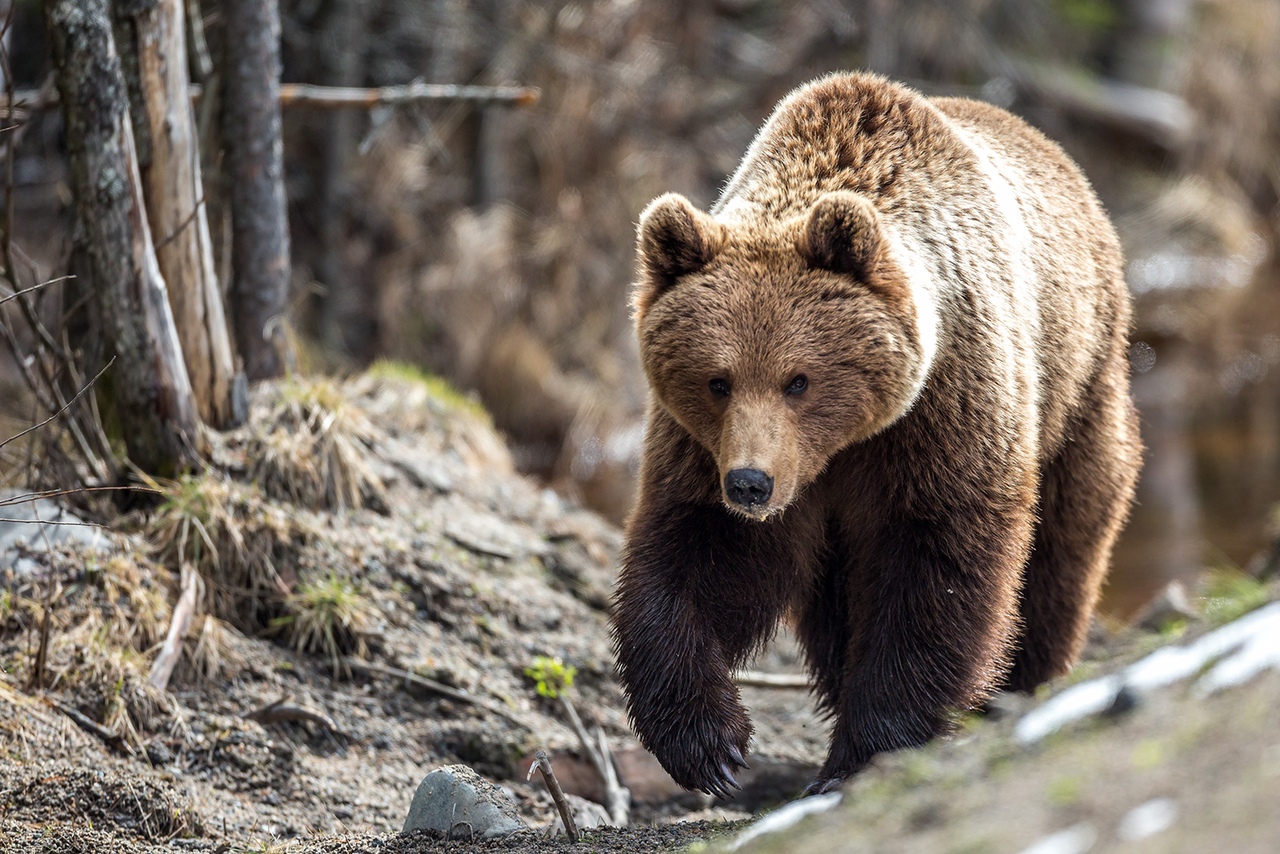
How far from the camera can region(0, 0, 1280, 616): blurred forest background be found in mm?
9961

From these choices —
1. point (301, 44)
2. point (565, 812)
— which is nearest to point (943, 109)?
point (565, 812)

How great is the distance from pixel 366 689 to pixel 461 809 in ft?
4.83

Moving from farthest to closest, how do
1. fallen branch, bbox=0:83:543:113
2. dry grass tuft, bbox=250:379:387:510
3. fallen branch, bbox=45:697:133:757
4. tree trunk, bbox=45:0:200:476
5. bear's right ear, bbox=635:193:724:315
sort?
fallen branch, bbox=0:83:543:113 < dry grass tuft, bbox=250:379:387:510 < tree trunk, bbox=45:0:200:476 < fallen branch, bbox=45:697:133:757 < bear's right ear, bbox=635:193:724:315

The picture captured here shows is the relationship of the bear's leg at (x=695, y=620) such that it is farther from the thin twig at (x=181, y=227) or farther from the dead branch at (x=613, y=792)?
the thin twig at (x=181, y=227)

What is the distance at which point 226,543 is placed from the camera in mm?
5266

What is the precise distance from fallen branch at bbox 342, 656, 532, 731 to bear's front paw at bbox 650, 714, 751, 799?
1.37m

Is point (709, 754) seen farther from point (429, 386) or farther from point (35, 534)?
point (429, 386)

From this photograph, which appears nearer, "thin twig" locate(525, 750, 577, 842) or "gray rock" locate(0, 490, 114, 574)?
"thin twig" locate(525, 750, 577, 842)

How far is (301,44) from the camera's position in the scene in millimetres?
9727

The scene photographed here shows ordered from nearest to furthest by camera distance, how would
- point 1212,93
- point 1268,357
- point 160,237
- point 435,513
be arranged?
point 160,237 < point 435,513 < point 1268,357 < point 1212,93

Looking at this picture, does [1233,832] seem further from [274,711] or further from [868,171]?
[274,711]

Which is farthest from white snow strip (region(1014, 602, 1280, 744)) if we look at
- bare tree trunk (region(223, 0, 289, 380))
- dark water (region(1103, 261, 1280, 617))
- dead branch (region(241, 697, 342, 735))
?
dark water (region(1103, 261, 1280, 617))

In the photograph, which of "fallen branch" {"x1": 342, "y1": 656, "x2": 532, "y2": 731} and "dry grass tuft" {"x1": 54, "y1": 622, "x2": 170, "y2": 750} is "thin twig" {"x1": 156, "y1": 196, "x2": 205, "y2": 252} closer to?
"dry grass tuft" {"x1": 54, "y1": 622, "x2": 170, "y2": 750}

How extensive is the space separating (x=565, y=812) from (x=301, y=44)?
7406mm
